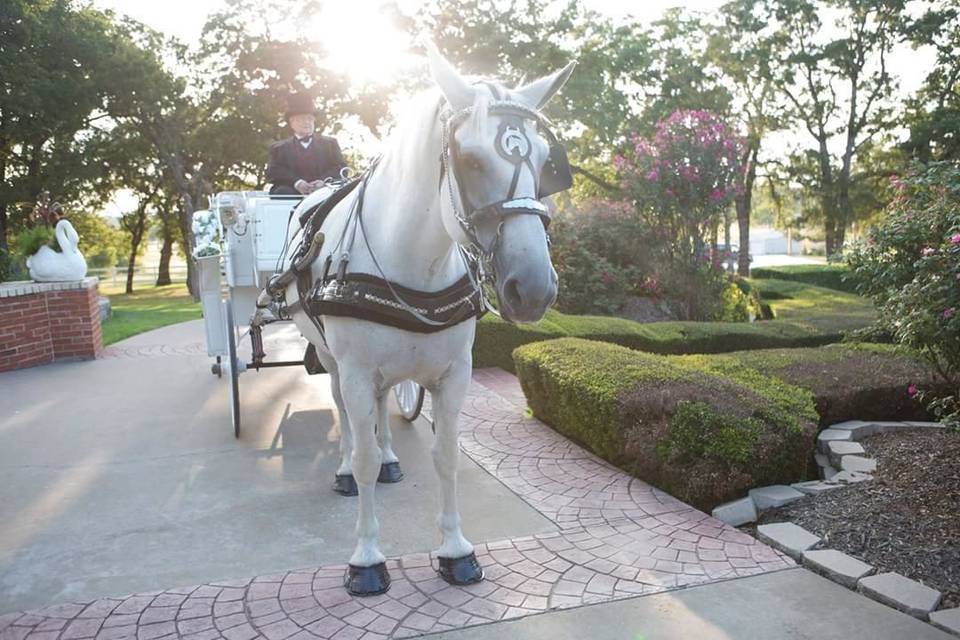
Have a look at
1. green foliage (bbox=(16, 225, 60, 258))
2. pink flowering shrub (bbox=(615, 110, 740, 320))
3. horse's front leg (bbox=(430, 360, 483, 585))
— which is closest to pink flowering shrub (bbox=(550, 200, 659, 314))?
pink flowering shrub (bbox=(615, 110, 740, 320))

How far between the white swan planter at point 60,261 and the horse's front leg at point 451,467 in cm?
804

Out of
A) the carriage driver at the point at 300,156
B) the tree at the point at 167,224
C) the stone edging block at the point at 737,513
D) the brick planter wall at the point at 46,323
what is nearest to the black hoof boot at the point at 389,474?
the stone edging block at the point at 737,513

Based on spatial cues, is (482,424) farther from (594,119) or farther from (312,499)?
(594,119)

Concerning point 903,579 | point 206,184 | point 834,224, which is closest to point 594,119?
point 834,224

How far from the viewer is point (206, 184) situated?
A: 24922 mm

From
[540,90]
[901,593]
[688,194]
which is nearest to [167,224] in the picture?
[688,194]

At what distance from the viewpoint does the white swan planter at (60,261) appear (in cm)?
916

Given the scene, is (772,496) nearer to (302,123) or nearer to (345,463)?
(345,463)

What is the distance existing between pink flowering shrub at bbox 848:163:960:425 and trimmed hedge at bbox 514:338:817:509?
0.83 meters

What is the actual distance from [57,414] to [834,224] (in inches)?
925

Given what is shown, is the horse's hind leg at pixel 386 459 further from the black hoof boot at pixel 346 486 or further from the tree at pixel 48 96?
the tree at pixel 48 96

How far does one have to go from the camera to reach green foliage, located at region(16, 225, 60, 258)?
9328mm

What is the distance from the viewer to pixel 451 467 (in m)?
3.26

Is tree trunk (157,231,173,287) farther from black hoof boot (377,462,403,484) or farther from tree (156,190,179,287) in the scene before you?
black hoof boot (377,462,403,484)
